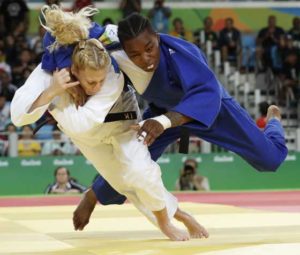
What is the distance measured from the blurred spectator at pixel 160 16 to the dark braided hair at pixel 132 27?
37.4 ft

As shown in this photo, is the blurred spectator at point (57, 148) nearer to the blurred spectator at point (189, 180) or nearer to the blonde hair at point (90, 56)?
the blurred spectator at point (189, 180)

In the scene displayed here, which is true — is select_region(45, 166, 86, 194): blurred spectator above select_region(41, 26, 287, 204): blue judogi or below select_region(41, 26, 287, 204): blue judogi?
below

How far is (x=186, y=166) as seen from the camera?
11852 mm

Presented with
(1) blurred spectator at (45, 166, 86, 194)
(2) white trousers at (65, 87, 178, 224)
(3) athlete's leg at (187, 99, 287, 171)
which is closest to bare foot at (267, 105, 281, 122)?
(3) athlete's leg at (187, 99, 287, 171)

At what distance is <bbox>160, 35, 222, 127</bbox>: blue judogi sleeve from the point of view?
4.60 meters

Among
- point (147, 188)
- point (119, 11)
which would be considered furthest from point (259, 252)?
point (119, 11)

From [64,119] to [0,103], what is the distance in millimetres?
8873

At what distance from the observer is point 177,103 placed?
5008 mm

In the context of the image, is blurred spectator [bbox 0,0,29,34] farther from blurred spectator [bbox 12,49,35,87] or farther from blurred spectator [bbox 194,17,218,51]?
blurred spectator [bbox 194,17,218,51]

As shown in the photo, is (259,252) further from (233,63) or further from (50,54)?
(233,63)

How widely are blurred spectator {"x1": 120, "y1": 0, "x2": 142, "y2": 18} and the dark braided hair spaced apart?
1131 centimetres

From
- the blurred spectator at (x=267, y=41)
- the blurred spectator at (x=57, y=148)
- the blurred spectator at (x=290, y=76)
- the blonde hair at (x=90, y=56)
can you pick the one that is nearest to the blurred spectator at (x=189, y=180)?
the blurred spectator at (x=57, y=148)

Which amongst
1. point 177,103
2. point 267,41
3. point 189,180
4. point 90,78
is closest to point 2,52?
point 189,180

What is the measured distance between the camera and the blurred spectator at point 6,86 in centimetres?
1388
